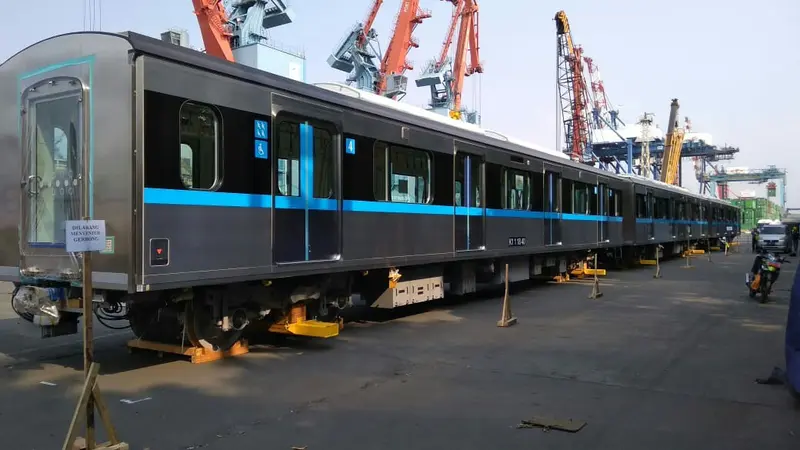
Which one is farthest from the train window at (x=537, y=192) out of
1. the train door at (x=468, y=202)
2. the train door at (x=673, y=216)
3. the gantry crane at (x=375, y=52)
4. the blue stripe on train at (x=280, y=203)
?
the gantry crane at (x=375, y=52)

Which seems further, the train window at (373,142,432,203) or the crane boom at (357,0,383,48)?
the crane boom at (357,0,383,48)

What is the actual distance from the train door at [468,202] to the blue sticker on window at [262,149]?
4.68 metres

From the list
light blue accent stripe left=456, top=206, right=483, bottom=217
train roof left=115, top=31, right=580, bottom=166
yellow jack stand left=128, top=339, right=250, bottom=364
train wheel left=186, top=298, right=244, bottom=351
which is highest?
train roof left=115, top=31, right=580, bottom=166

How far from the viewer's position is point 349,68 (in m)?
52.0

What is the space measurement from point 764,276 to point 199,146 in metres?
12.0

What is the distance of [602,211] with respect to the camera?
1972 cm

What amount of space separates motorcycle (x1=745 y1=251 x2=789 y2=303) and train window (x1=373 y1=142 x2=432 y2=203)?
7818mm

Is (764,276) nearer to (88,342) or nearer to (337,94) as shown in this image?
(337,94)

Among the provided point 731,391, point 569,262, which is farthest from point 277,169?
point 569,262

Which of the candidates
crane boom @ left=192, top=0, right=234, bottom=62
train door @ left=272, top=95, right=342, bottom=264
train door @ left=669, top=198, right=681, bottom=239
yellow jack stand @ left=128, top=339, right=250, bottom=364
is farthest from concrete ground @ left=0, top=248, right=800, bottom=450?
crane boom @ left=192, top=0, right=234, bottom=62

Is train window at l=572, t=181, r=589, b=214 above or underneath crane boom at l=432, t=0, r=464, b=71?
underneath

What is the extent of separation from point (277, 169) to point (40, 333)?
3075 mm

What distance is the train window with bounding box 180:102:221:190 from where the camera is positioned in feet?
21.0

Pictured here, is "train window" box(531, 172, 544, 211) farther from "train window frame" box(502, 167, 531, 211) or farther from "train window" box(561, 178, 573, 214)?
"train window" box(561, 178, 573, 214)
